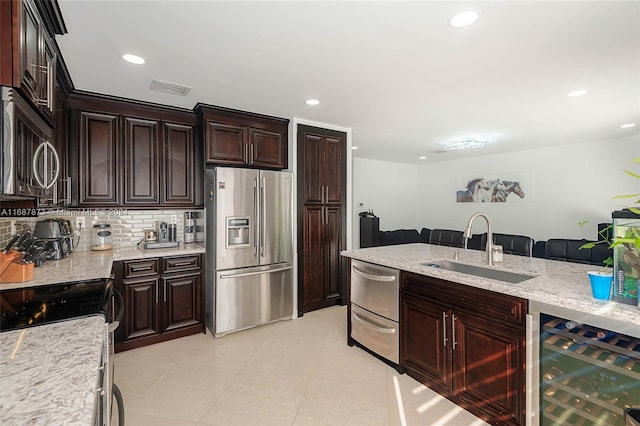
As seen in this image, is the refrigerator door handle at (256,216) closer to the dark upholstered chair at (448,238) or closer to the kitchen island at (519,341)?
the kitchen island at (519,341)

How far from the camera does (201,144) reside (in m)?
3.48

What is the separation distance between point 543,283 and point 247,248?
8.61 ft

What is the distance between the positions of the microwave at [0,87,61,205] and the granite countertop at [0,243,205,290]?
606mm

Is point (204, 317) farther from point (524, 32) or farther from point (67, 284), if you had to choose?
point (524, 32)

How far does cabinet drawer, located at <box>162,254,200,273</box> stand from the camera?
10.2ft

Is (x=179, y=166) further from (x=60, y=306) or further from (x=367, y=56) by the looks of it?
(x=367, y=56)

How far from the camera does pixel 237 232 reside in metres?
3.31

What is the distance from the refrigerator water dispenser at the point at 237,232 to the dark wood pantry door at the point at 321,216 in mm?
717

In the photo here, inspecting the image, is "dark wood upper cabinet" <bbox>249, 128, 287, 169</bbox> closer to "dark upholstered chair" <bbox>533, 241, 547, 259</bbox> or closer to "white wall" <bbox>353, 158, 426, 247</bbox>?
"white wall" <bbox>353, 158, 426, 247</bbox>

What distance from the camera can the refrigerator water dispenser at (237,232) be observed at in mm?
3254

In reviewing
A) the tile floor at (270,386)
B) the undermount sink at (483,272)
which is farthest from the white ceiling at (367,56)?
the tile floor at (270,386)

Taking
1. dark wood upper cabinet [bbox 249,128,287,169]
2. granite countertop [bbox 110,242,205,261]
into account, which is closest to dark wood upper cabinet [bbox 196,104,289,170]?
dark wood upper cabinet [bbox 249,128,287,169]

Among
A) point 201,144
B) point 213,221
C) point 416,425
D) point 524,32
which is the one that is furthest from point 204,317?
point 524,32

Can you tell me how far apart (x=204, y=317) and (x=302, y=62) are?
9.04 feet
